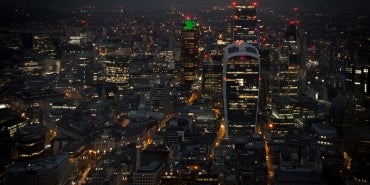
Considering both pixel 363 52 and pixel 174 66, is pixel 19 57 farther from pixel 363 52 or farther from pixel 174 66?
pixel 363 52

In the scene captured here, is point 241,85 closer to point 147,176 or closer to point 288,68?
point 288,68

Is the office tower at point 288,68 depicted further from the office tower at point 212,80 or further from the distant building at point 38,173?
the distant building at point 38,173

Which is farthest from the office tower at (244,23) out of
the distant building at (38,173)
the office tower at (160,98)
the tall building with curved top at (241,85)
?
the distant building at (38,173)

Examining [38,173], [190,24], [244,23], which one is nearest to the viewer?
[38,173]

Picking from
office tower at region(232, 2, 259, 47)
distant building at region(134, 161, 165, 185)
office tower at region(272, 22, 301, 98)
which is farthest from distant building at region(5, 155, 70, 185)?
office tower at region(232, 2, 259, 47)

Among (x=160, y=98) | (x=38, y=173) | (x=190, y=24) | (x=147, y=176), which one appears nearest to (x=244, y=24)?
(x=190, y=24)

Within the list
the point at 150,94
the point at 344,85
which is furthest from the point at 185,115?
the point at 344,85

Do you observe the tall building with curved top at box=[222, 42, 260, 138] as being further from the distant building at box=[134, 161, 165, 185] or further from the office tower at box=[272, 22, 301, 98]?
the distant building at box=[134, 161, 165, 185]
